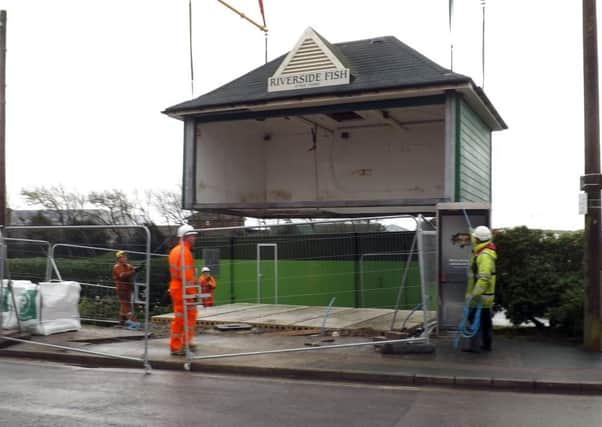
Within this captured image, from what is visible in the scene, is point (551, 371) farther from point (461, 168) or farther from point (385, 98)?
point (385, 98)

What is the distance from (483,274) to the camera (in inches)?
380

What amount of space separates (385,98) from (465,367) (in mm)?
6483

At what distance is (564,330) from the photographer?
37.9 feet

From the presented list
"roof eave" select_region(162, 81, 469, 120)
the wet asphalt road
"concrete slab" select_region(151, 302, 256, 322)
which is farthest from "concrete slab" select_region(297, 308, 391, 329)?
"roof eave" select_region(162, 81, 469, 120)

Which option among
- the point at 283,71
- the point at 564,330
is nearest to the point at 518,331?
the point at 564,330

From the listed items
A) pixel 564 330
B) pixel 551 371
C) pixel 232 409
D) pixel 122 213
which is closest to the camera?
pixel 232 409

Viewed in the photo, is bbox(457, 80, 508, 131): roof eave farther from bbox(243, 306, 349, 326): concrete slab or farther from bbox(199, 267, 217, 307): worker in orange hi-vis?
bbox(199, 267, 217, 307): worker in orange hi-vis

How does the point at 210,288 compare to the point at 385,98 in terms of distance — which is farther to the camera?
the point at 210,288

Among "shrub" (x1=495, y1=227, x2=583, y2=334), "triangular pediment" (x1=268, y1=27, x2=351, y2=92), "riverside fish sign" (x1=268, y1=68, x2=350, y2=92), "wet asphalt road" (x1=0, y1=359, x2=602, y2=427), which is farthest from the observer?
"triangular pediment" (x1=268, y1=27, x2=351, y2=92)

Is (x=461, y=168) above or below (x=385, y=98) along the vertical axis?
below

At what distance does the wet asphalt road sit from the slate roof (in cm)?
695

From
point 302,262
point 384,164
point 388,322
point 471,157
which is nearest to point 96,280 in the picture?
point 302,262

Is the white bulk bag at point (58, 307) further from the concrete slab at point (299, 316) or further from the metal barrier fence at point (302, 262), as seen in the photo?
the metal barrier fence at point (302, 262)

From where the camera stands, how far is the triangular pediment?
560 inches
